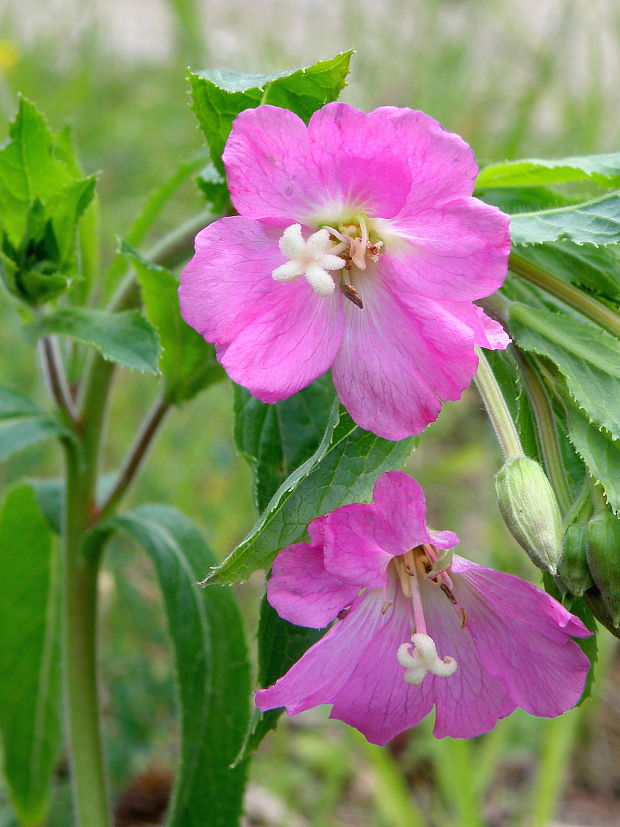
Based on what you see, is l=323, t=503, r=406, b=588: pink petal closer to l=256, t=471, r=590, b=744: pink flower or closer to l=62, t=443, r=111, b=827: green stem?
l=256, t=471, r=590, b=744: pink flower

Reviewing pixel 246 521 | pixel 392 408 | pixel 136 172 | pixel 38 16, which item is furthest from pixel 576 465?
pixel 38 16

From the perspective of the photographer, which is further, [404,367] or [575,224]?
[575,224]

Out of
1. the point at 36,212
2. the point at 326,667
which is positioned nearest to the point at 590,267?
the point at 326,667

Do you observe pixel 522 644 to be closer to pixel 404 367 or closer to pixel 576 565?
pixel 576 565

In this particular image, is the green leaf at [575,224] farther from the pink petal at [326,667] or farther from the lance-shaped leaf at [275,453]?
the pink petal at [326,667]

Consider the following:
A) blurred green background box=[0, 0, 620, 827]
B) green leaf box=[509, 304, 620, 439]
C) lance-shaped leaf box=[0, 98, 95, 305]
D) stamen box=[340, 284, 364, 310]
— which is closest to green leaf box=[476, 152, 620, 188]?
green leaf box=[509, 304, 620, 439]

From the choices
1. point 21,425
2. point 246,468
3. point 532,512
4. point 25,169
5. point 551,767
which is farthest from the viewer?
point 246,468
